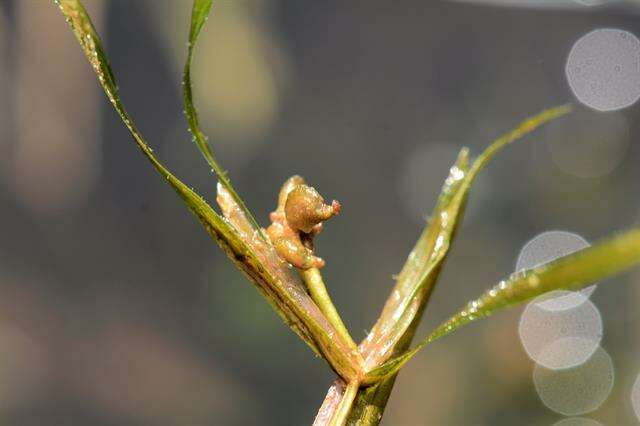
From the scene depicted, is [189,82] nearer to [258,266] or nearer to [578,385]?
[258,266]

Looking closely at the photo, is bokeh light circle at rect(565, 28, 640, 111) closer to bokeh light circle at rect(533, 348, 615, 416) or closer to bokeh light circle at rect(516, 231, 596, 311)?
bokeh light circle at rect(516, 231, 596, 311)

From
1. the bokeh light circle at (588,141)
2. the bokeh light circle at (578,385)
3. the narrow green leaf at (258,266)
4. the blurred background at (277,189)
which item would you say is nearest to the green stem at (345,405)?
the narrow green leaf at (258,266)

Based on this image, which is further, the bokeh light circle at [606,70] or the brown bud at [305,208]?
the bokeh light circle at [606,70]

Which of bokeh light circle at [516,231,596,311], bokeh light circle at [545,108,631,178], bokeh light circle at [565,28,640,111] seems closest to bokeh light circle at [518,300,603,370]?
bokeh light circle at [516,231,596,311]

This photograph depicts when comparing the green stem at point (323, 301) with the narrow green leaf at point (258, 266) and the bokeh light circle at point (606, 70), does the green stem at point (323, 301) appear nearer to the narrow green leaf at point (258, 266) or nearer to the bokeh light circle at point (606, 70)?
the narrow green leaf at point (258, 266)

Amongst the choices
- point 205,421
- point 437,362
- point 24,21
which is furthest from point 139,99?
point 437,362

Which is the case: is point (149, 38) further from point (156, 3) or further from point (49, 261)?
point (49, 261)

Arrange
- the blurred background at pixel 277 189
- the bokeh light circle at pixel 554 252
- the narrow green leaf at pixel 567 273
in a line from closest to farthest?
the narrow green leaf at pixel 567 273 < the blurred background at pixel 277 189 < the bokeh light circle at pixel 554 252

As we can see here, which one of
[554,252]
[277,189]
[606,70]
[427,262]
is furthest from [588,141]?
[427,262]
